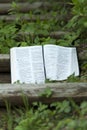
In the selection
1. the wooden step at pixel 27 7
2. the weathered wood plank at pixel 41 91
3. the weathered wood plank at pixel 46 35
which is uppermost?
the wooden step at pixel 27 7

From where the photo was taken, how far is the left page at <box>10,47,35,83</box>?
3.17 m

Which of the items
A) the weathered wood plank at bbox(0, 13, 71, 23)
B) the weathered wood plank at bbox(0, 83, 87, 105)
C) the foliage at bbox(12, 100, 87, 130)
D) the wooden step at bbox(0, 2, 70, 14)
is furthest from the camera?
the wooden step at bbox(0, 2, 70, 14)

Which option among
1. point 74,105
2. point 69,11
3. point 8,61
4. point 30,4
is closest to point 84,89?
point 74,105

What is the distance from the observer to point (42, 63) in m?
3.25

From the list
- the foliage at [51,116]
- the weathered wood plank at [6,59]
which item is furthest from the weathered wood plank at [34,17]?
the foliage at [51,116]

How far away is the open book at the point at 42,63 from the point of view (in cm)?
318

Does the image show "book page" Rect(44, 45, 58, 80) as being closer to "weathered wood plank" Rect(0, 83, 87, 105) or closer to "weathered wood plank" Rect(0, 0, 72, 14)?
"weathered wood plank" Rect(0, 83, 87, 105)

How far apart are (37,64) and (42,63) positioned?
0.14 ft

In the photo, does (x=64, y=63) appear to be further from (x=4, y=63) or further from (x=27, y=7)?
(x=27, y=7)

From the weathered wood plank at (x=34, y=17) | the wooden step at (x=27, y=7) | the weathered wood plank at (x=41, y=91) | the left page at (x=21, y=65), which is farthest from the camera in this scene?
the wooden step at (x=27, y=7)

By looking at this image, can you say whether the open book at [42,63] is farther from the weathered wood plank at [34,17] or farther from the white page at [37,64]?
the weathered wood plank at [34,17]

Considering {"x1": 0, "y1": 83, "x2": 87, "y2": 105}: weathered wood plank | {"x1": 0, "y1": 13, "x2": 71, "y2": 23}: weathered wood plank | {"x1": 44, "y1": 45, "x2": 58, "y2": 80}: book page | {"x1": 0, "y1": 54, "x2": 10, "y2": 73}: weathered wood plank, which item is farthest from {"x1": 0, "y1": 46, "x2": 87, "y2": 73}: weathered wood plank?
{"x1": 0, "y1": 13, "x2": 71, "y2": 23}: weathered wood plank

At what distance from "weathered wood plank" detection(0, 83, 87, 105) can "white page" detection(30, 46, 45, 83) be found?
402 millimetres

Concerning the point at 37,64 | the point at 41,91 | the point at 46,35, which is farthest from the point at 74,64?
the point at 41,91
